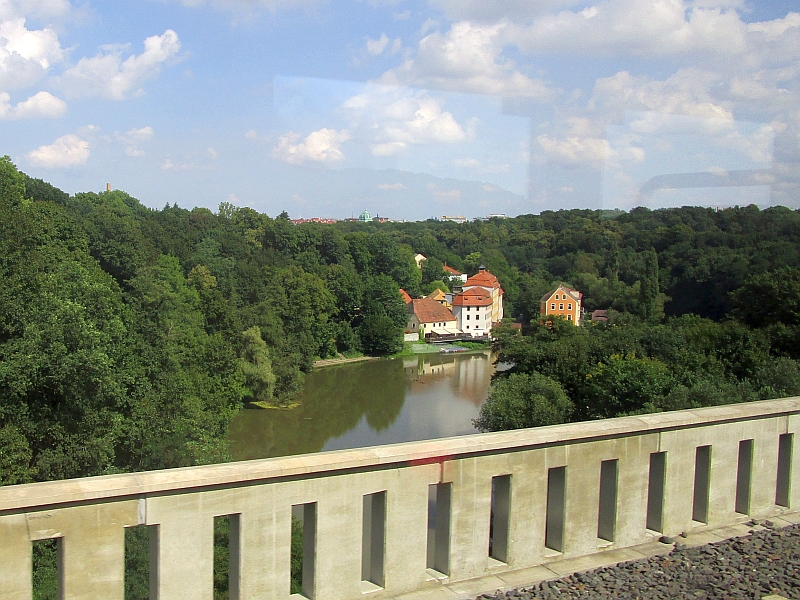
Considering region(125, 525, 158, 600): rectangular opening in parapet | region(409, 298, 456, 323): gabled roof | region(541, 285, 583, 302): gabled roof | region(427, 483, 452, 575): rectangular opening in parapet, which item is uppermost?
region(427, 483, 452, 575): rectangular opening in parapet

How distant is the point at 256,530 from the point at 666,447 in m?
1.63

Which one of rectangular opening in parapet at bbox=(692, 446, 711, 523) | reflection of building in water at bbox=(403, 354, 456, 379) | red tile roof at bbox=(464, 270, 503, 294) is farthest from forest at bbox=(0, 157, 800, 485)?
rectangular opening in parapet at bbox=(692, 446, 711, 523)

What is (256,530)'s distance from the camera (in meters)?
2.27

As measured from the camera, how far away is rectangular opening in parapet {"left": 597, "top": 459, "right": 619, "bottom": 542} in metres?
2.88

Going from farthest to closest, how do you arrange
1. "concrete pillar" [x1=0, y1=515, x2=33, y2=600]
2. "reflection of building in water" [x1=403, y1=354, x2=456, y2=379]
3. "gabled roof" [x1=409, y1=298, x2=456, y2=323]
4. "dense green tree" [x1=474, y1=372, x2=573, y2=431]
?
"gabled roof" [x1=409, y1=298, x2=456, y2=323] < "reflection of building in water" [x1=403, y1=354, x2=456, y2=379] < "dense green tree" [x1=474, y1=372, x2=573, y2=431] < "concrete pillar" [x1=0, y1=515, x2=33, y2=600]

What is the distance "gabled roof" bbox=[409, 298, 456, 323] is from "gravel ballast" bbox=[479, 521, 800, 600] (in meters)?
31.1

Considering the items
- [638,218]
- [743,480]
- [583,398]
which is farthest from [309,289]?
[743,480]

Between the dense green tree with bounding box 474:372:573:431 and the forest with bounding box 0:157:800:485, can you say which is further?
the dense green tree with bounding box 474:372:573:431

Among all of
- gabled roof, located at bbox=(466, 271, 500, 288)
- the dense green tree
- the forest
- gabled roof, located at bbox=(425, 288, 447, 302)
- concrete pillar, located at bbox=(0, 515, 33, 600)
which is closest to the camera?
concrete pillar, located at bbox=(0, 515, 33, 600)

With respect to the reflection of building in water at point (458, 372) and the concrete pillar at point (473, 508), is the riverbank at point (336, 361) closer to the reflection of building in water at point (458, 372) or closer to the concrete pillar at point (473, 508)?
the reflection of building in water at point (458, 372)

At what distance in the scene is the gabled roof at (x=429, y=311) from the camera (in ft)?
112

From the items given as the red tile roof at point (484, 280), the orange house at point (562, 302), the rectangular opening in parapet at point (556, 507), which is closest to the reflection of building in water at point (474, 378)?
the orange house at point (562, 302)

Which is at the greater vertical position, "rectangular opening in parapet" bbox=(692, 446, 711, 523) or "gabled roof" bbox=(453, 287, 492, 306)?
"rectangular opening in parapet" bbox=(692, 446, 711, 523)

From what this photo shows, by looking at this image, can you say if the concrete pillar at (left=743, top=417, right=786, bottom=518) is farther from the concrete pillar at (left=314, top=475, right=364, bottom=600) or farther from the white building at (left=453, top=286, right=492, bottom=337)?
the white building at (left=453, top=286, right=492, bottom=337)
